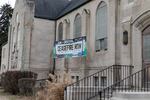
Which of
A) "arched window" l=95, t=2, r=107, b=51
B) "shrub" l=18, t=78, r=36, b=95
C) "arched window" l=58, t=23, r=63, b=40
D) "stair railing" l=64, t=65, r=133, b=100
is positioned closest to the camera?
"stair railing" l=64, t=65, r=133, b=100

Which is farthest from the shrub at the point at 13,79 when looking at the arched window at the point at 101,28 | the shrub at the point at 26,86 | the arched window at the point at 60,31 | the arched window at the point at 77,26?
the arched window at the point at 101,28

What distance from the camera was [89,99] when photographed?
513 inches

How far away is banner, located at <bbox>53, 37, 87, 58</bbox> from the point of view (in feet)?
72.0

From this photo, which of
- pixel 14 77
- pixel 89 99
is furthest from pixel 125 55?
pixel 14 77

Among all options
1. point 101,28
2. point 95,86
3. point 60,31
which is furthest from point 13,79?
point 95,86

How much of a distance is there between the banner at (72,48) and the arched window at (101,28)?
1153mm

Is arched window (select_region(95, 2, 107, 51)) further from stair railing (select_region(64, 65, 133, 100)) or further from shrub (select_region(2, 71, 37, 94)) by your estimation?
shrub (select_region(2, 71, 37, 94))

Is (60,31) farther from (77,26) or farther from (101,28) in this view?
(101,28)

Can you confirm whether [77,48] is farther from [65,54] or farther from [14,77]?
[14,77]

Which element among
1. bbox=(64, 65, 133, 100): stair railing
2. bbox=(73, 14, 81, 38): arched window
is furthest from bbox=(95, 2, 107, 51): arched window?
bbox=(73, 14, 81, 38): arched window

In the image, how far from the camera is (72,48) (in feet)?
75.0

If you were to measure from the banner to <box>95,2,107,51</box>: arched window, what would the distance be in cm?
115

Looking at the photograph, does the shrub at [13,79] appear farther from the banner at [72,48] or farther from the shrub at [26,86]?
the banner at [72,48]

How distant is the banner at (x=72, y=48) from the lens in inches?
864
